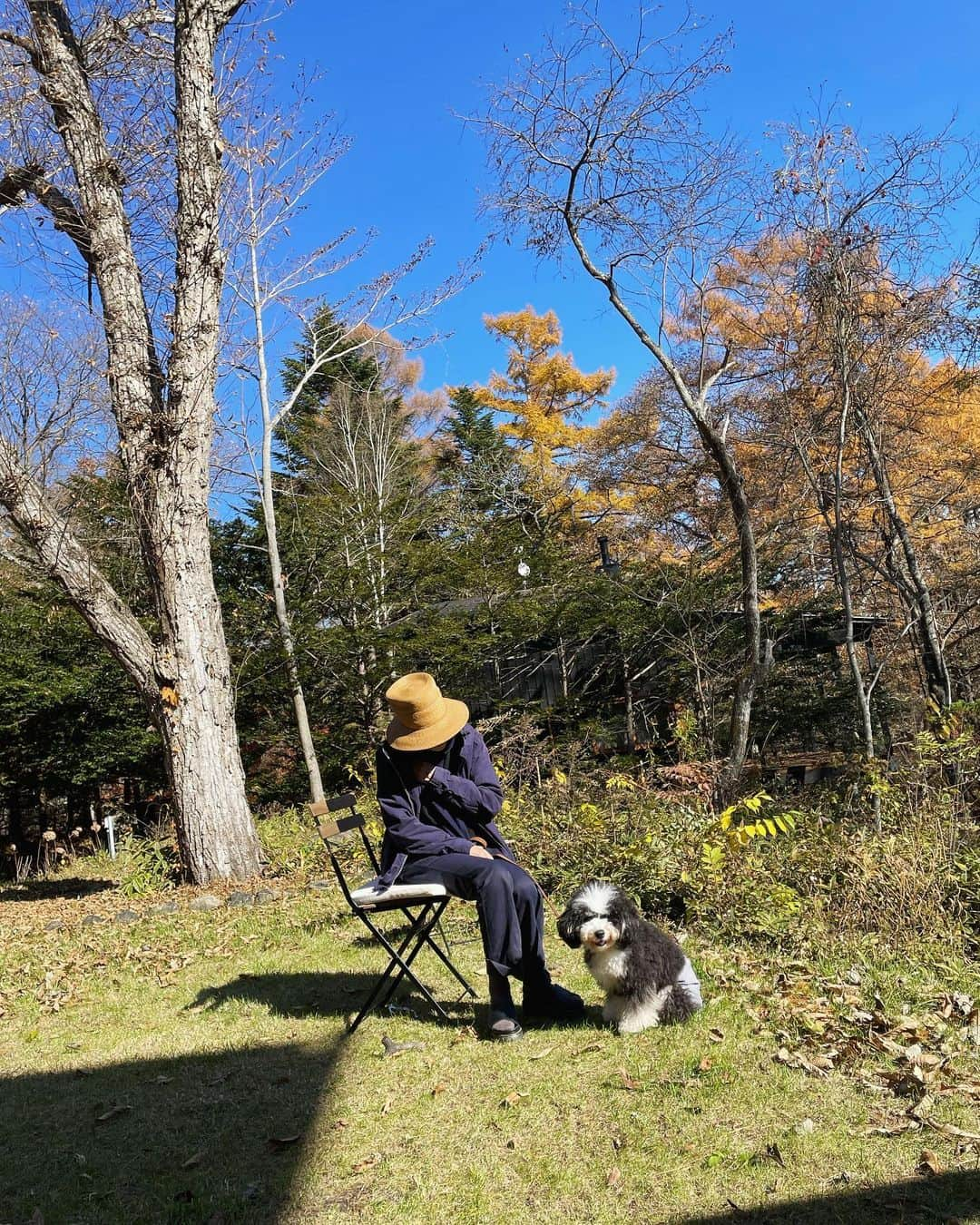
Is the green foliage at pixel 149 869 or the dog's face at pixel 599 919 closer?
the dog's face at pixel 599 919

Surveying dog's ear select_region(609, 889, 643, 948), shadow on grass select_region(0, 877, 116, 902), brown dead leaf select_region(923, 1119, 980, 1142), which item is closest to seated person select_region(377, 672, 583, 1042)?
dog's ear select_region(609, 889, 643, 948)

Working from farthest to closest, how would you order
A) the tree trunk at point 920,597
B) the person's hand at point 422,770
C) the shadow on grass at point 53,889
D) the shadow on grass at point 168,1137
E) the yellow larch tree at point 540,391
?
1. the yellow larch tree at point 540,391
2. the shadow on grass at point 53,889
3. the tree trunk at point 920,597
4. the person's hand at point 422,770
5. the shadow on grass at point 168,1137

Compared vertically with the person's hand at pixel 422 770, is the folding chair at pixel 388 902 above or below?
below

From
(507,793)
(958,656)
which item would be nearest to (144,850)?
(507,793)

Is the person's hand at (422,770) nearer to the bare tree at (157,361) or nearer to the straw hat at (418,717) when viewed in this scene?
the straw hat at (418,717)

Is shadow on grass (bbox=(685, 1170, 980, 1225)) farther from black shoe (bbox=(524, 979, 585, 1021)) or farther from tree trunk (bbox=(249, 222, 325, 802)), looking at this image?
tree trunk (bbox=(249, 222, 325, 802))

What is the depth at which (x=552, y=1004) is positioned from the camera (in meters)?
3.80

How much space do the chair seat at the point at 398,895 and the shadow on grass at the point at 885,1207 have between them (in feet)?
5.23

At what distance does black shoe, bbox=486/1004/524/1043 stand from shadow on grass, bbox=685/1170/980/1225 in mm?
1337

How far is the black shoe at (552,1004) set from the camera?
3.79 m

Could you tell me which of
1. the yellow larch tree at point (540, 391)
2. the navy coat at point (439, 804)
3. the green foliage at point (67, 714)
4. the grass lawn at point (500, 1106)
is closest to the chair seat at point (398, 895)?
the navy coat at point (439, 804)

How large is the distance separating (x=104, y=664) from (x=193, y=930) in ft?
21.7

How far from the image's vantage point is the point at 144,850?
8.31m

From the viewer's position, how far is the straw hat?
3.95m
